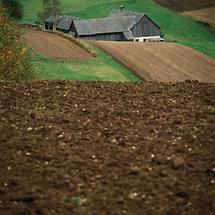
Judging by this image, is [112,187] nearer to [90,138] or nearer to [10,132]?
[90,138]

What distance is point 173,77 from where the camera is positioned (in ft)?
157

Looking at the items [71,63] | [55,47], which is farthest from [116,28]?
[71,63]

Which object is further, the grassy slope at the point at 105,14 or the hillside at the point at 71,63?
the grassy slope at the point at 105,14

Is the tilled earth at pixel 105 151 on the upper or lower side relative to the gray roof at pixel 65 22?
lower

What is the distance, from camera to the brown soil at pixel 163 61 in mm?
48562

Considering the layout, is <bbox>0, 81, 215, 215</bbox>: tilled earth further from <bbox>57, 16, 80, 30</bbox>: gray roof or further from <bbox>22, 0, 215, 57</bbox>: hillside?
<bbox>57, 16, 80, 30</bbox>: gray roof

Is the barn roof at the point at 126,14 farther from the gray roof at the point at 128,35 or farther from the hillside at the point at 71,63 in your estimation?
the hillside at the point at 71,63

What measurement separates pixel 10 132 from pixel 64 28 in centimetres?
7369

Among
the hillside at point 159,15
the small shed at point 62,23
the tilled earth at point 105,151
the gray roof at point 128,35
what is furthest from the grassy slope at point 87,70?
the small shed at point 62,23

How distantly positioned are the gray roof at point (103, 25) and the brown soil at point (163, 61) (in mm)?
17168

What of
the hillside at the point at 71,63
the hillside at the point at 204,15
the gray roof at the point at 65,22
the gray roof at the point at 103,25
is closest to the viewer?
the hillside at the point at 71,63

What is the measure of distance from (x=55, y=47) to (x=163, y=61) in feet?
40.8

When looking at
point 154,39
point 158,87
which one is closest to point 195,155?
point 158,87

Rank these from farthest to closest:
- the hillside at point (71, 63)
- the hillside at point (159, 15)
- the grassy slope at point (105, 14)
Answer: the hillside at point (159, 15) → the grassy slope at point (105, 14) → the hillside at point (71, 63)
